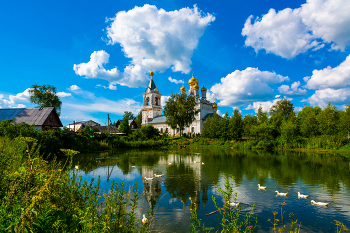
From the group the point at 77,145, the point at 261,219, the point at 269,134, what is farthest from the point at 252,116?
the point at 261,219

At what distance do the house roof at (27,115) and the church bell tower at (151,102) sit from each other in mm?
44619

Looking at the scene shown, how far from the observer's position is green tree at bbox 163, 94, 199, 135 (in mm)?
47969

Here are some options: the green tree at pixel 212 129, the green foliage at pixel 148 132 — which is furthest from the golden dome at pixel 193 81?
the green foliage at pixel 148 132

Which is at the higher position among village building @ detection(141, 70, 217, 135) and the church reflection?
village building @ detection(141, 70, 217, 135)

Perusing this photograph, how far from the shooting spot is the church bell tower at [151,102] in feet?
231

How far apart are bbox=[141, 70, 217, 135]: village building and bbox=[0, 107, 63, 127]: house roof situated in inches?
1468

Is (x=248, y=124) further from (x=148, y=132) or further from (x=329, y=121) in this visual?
(x=148, y=132)

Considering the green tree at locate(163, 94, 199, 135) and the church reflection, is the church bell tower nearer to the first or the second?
the green tree at locate(163, 94, 199, 135)

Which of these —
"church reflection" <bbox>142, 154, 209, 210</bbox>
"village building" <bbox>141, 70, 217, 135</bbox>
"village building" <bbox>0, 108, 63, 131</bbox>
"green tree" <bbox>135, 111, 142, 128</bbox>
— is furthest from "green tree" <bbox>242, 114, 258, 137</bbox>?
"green tree" <bbox>135, 111, 142, 128</bbox>

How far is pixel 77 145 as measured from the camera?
24078 mm

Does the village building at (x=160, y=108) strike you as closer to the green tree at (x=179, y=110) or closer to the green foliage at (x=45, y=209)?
the green tree at (x=179, y=110)

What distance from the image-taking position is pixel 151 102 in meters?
70.4

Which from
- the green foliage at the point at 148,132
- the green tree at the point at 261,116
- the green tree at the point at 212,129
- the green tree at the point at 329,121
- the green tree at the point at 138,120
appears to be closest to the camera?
the green tree at the point at 329,121

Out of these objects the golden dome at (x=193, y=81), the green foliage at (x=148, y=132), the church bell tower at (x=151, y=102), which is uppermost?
the golden dome at (x=193, y=81)
